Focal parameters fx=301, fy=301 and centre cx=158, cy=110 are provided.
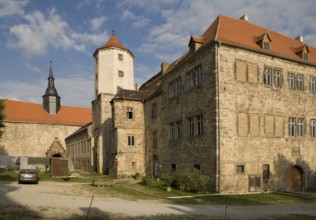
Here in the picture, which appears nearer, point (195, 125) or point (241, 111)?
point (241, 111)

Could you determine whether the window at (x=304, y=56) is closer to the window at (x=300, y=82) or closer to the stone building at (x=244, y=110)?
the stone building at (x=244, y=110)

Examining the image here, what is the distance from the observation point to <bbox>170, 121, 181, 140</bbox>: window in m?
27.7

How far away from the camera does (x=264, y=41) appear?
80.6 feet

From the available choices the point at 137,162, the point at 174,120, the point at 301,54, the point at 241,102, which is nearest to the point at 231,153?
the point at 241,102

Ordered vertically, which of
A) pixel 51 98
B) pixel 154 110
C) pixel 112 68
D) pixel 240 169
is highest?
pixel 112 68

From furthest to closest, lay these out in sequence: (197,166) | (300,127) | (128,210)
Answer: (300,127) → (197,166) → (128,210)

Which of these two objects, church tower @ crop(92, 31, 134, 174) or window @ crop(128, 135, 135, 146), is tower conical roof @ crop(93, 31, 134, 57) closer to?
church tower @ crop(92, 31, 134, 174)

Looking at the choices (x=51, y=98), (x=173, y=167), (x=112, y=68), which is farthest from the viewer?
(x=51, y=98)

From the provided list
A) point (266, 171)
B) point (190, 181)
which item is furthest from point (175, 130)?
point (266, 171)

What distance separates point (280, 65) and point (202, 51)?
6.89 m

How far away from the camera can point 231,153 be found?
2198 centimetres

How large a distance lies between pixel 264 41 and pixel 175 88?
8.85 meters

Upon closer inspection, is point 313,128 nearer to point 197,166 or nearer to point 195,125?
point 195,125

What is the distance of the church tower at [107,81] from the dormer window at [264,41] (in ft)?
76.4
